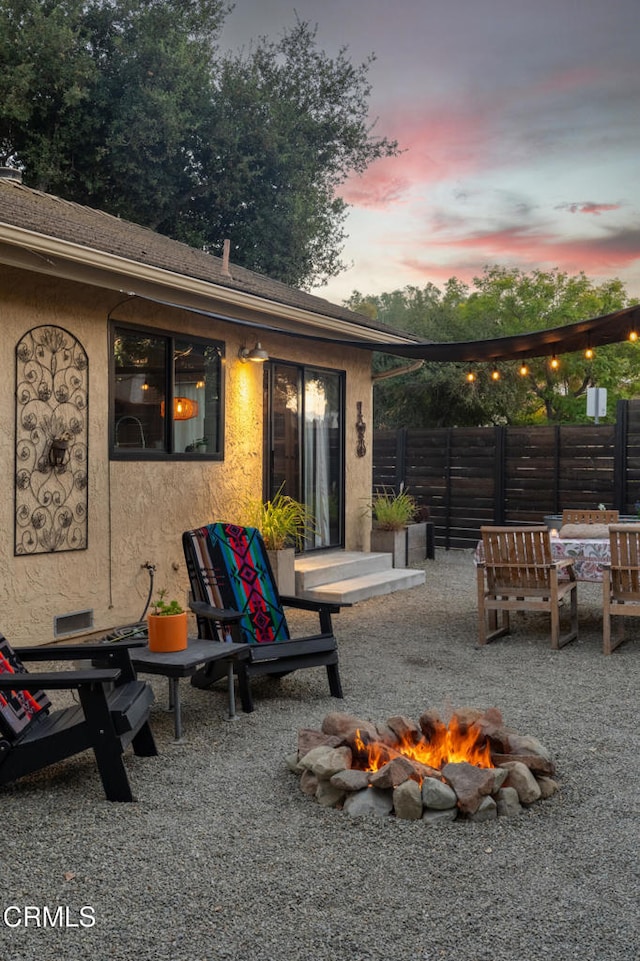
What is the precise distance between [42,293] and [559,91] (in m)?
8.87

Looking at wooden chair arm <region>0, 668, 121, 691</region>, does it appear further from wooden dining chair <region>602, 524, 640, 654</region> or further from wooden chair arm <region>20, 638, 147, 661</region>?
wooden dining chair <region>602, 524, 640, 654</region>

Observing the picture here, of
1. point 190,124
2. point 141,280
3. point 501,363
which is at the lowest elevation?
point 141,280

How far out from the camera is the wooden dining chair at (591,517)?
768 centimetres

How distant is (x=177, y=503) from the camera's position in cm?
713

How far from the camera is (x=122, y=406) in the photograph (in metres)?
6.61

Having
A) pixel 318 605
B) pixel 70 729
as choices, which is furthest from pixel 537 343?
pixel 70 729

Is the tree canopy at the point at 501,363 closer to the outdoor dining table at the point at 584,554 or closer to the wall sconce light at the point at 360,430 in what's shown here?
the wall sconce light at the point at 360,430

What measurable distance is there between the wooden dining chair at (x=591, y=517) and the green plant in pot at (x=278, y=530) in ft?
8.40

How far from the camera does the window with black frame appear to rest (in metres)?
6.62

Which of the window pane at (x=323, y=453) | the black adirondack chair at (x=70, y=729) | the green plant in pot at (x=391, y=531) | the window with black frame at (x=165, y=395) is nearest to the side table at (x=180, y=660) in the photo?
the black adirondack chair at (x=70, y=729)

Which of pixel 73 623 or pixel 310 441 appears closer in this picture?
pixel 73 623

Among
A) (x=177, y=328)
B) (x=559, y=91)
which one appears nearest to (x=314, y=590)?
(x=177, y=328)

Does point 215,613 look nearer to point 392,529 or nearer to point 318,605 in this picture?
point 318,605

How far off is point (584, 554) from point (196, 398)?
3.51 meters
